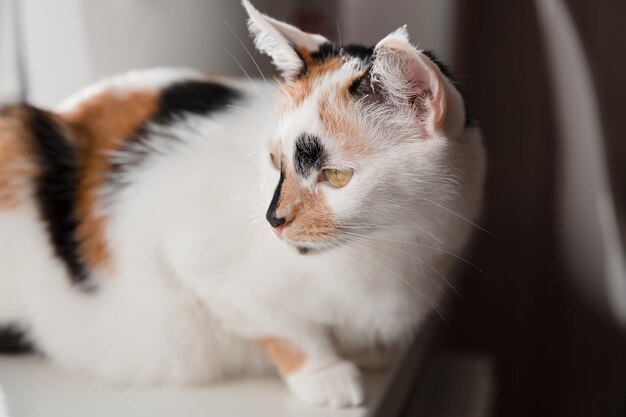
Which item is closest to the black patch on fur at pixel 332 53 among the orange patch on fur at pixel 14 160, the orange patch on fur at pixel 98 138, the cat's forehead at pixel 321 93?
the cat's forehead at pixel 321 93

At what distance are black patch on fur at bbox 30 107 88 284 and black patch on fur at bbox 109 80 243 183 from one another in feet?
0.20

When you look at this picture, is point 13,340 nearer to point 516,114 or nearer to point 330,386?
point 330,386

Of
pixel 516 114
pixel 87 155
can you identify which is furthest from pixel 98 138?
pixel 516 114

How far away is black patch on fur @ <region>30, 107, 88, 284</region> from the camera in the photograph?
868 mm

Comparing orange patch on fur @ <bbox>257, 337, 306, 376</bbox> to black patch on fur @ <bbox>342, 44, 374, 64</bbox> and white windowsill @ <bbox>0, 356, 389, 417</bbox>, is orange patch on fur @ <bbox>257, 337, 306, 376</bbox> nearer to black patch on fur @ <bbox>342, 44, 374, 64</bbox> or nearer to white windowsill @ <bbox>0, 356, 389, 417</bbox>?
white windowsill @ <bbox>0, 356, 389, 417</bbox>

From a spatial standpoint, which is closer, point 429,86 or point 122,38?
point 429,86

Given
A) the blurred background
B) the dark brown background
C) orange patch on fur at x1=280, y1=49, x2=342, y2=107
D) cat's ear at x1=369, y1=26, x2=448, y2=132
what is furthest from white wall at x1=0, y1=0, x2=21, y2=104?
the dark brown background

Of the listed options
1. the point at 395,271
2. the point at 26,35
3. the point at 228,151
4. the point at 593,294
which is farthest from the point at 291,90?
the point at 593,294

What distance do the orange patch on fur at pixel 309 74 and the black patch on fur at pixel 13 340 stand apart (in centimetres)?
52

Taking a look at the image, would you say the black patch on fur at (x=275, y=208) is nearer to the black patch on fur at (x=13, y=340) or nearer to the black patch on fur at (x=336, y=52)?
the black patch on fur at (x=336, y=52)

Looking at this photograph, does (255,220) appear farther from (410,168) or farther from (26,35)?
(26,35)

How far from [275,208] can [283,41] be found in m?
0.18

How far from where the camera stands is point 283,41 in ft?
2.27

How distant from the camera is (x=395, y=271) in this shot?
0.77 metres
